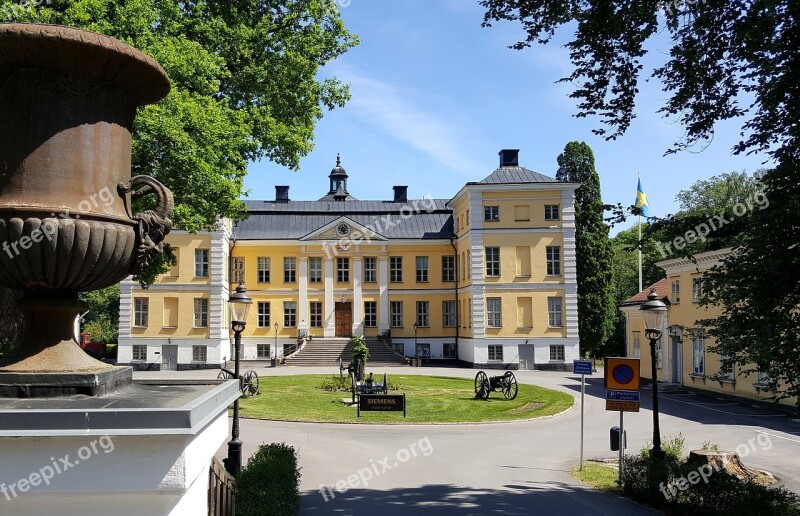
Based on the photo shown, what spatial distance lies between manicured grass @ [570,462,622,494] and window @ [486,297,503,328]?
2403cm

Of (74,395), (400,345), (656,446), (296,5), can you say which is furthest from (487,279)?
(74,395)

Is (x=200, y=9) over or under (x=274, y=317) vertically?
over

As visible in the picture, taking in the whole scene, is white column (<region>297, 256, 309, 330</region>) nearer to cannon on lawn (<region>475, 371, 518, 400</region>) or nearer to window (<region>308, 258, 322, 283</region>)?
window (<region>308, 258, 322, 283</region>)

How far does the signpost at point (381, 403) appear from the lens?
61.6 ft

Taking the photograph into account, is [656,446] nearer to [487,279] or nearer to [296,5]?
[296,5]

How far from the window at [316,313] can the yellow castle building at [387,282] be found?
0.25ft

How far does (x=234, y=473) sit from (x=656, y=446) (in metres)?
7.38

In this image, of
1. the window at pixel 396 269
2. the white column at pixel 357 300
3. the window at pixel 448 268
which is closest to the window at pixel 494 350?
the window at pixel 448 268

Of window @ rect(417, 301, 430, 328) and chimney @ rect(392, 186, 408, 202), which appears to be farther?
chimney @ rect(392, 186, 408, 202)

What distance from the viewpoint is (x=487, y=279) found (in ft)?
125

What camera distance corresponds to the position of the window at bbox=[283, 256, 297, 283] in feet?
140

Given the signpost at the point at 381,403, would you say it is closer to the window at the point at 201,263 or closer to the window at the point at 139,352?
the window at the point at 201,263

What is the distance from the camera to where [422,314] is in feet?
141

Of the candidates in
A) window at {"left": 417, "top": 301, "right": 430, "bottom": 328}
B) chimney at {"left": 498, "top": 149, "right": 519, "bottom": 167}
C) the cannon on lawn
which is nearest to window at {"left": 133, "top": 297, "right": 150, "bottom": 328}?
window at {"left": 417, "top": 301, "right": 430, "bottom": 328}
